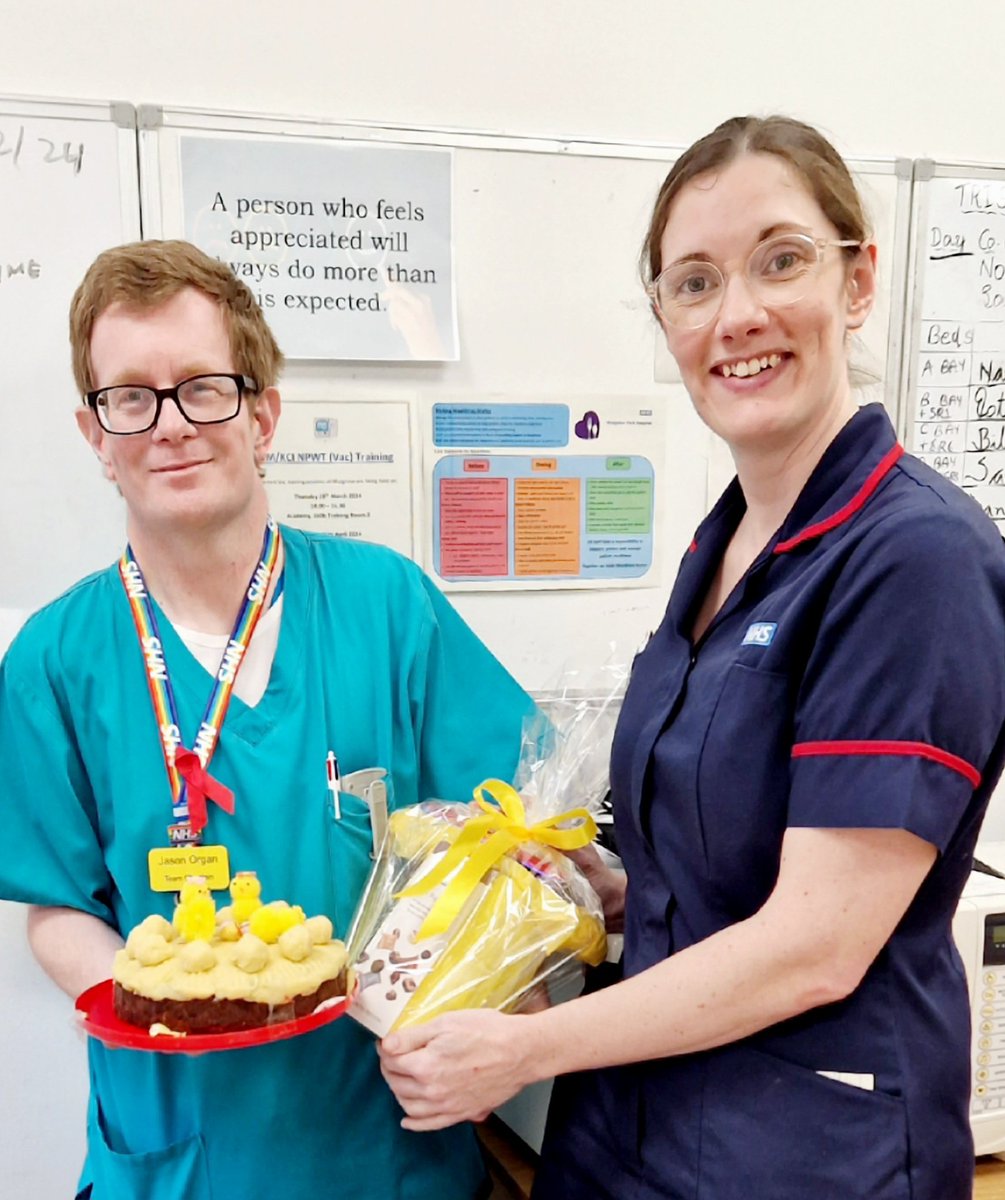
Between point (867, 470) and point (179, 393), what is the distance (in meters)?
0.70

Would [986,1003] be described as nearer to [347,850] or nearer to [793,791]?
[793,791]

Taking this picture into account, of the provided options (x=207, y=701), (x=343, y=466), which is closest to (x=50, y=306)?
(x=343, y=466)

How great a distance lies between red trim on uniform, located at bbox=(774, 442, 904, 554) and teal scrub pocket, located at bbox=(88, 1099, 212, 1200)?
0.89m

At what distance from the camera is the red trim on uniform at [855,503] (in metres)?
0.83

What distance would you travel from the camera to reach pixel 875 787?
2.36ft

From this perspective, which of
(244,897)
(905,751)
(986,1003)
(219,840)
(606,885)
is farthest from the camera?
(986,1003)

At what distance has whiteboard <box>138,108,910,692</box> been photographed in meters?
1.51

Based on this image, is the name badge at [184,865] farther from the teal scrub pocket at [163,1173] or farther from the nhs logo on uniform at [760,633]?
the nhs logo on uniform at [760,633]

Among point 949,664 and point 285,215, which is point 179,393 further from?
point 949,664

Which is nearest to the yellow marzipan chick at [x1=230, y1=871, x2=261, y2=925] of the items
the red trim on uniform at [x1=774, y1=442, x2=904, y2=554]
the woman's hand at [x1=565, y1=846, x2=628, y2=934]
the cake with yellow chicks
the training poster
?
the cake with yellow chicks

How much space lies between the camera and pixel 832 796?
2.42 ft

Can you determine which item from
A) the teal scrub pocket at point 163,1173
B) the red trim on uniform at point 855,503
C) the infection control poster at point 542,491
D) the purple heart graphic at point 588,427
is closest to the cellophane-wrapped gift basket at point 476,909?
the teal scrub pocket at point 163,1173

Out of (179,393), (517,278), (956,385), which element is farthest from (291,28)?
(956,385)

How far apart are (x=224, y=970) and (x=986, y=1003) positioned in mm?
1098
